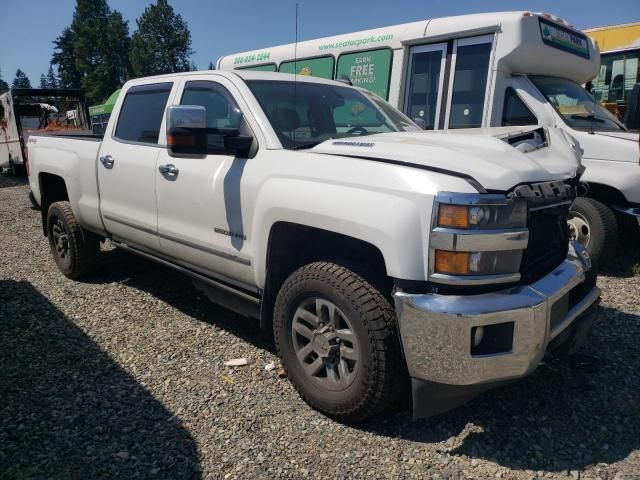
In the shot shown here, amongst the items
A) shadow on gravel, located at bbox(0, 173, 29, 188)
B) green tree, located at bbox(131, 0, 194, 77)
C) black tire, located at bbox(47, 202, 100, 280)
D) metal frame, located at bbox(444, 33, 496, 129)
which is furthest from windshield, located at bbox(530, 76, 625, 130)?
green tree, located at bbox(131, 0, 194, 77)

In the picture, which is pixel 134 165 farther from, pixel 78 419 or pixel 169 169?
pixel 78 419

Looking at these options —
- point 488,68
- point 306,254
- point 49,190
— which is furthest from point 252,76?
point 488,68

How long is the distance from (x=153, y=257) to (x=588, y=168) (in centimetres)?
441

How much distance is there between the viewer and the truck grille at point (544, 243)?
2.54 meters

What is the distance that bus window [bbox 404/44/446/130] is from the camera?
6730 mm

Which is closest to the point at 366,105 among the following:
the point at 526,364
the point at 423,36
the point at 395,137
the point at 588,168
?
the point at 395,137

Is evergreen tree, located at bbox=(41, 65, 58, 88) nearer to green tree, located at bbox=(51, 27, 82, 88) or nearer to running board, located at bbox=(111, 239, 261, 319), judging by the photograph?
green tree, located at bbox=(51, 27, 82, 88)

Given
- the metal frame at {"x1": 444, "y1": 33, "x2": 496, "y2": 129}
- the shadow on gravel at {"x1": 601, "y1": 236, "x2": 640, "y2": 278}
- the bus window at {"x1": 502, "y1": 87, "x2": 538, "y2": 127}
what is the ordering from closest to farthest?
1. the shadow on gravel at {"x1": 601, "y1": 236, "x2": 640, "y2": 278}
2. the bus window at {"x1": 502, "y1": 87, "x2": 538, "y2": 127}
3. the metal frame at {"x1": 444, "y1": 33, "x2": 496, "y2": 129}

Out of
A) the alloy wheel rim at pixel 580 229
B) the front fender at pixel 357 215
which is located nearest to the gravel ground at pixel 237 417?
the front fender at pixel 357 215

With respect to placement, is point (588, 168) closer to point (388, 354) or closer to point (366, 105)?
point (366, 105)

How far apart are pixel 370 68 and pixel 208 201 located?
4822mm

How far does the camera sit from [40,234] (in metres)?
7.57

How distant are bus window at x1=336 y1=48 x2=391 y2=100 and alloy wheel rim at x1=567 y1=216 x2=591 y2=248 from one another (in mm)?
3098

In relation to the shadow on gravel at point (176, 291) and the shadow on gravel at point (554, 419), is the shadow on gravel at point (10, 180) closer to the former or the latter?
the shadow on gravel at point (176, 291)
